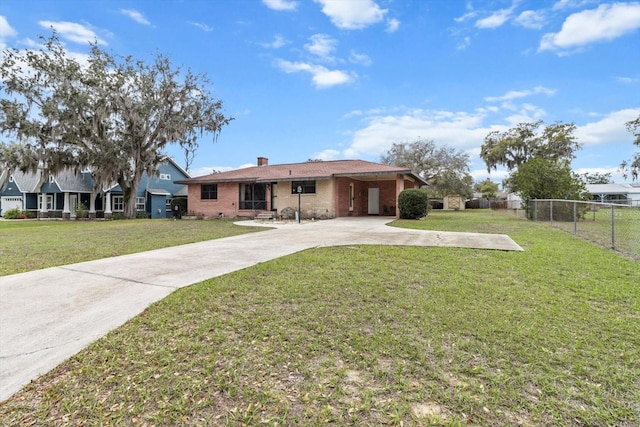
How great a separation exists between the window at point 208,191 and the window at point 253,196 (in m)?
2.12

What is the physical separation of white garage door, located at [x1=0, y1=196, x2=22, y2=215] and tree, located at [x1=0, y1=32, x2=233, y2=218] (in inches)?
422

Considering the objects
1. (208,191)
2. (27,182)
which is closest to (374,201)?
(208,191)

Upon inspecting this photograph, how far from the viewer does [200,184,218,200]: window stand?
2212 centimetres

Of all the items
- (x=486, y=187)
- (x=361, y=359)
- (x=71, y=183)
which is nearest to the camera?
(x=361, y=359)

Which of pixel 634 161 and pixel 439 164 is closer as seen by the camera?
pixel 634 161

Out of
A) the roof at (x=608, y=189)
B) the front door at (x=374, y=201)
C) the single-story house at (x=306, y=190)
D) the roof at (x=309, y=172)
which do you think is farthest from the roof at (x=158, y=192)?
the roof at (x=608, y=189)

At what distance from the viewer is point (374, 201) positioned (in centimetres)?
2259

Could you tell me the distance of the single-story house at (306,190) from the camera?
18.4 metres

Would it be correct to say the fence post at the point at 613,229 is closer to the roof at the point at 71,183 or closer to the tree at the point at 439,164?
the tree at the point at 439,164

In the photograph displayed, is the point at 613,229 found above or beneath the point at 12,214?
beneath

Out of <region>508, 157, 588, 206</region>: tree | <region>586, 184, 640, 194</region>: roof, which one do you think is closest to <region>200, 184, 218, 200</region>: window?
<region>508, 157, 588, 206</region>: tree

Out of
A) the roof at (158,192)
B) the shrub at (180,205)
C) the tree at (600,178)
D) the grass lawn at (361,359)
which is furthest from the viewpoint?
the tree at (600,178)

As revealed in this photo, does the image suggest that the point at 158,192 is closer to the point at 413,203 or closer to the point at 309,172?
the point at 309,172

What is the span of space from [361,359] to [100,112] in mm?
25047
